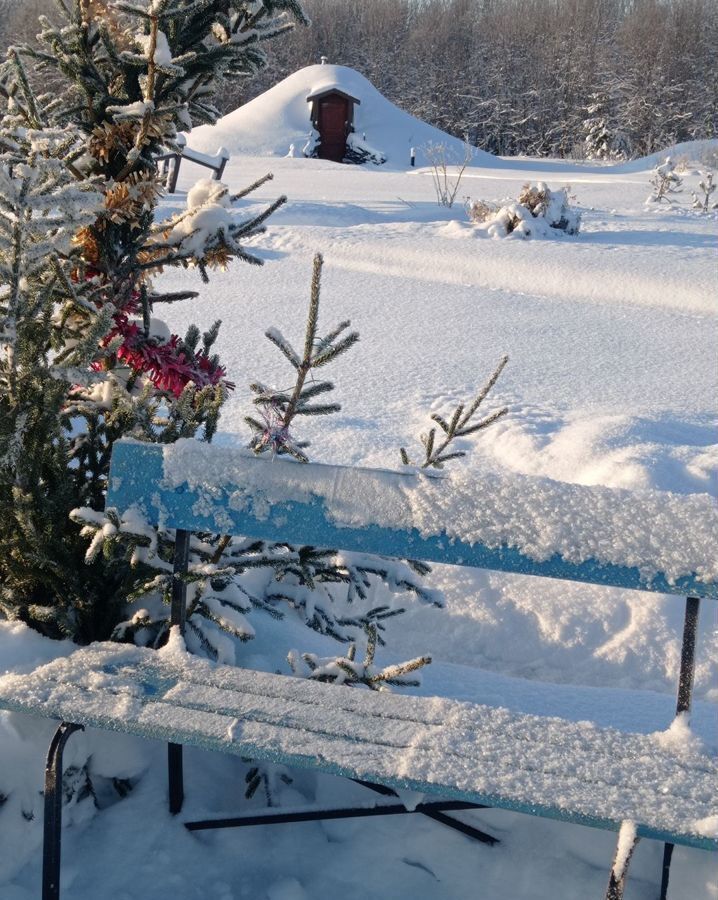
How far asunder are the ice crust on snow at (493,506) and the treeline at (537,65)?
38165mm

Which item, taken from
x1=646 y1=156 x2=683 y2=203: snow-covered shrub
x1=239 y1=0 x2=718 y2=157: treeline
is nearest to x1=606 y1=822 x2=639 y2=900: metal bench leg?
x1=646 y1=156 x2=683 y2=203: snow-covered shrub

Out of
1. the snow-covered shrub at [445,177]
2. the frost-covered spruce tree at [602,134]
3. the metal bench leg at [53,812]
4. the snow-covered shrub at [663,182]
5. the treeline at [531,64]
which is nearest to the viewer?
the metal bench leg at [53,812]

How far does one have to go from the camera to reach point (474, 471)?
6.15ft

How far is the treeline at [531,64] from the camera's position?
38.9m

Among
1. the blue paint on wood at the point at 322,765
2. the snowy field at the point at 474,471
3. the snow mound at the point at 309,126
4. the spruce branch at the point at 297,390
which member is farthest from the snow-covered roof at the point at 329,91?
the blue paint on wood at the point at 322,765

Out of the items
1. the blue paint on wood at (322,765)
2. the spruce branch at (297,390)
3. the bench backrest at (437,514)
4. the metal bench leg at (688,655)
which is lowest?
the blue paint on wood at (322,765)

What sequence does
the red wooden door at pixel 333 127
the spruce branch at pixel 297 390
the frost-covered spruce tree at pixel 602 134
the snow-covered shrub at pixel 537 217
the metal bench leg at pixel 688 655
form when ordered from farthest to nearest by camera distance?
the frost-covered spruce tree at pixel 602 134 < the red wooden door at pixel 333 127 < the snow-covered shrub at pixel 537 217 < the spruce branch at pixel 297 390 < the metal bench leg at pixel 688 655

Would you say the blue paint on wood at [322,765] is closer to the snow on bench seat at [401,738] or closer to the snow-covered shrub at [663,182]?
the snow on bench seat at [401,738]

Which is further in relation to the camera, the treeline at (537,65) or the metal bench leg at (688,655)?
the treeline at (537,65)

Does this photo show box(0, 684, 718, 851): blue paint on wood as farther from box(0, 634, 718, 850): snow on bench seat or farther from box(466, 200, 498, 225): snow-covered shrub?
box(466, 200, 498, 225): snow-covered shrub

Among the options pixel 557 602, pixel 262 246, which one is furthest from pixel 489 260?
pixel 557 602

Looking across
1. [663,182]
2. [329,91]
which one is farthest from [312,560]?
[329,91]

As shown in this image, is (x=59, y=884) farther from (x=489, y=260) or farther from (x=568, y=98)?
(x=568, y=98)

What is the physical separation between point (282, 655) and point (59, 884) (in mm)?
774
